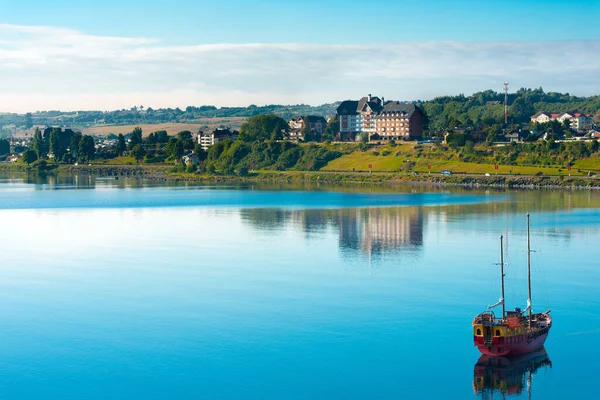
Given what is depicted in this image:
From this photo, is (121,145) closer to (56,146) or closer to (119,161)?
(119,161)

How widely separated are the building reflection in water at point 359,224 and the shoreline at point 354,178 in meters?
33.3

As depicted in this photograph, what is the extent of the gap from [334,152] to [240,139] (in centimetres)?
2698

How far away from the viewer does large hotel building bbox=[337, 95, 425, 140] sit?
159m

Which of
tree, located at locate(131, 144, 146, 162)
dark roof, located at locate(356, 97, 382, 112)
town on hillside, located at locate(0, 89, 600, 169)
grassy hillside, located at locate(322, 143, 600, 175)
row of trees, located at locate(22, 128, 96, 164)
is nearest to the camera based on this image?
grassy hillside, located at locate(322, 143, 600, 175)

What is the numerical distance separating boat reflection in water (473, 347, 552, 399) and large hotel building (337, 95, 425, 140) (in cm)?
12693

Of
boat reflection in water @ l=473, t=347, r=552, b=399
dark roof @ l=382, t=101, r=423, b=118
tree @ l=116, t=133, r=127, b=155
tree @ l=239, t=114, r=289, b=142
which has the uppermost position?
dark roof @ l=382, t=101, r=423, b=118

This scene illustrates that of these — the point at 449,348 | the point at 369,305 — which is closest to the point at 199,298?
the point at 369,305

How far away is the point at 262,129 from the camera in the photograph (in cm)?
16912

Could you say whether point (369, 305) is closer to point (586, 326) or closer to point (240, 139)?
point (586, 326)

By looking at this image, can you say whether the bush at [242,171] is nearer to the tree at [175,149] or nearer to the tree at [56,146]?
the tree at [175,149]

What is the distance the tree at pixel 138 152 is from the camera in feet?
590

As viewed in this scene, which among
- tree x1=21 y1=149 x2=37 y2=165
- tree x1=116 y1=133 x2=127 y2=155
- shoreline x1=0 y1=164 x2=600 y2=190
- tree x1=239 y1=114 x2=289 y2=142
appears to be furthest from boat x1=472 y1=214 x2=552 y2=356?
tree x1=21 y1=149 x2=37 y2=165

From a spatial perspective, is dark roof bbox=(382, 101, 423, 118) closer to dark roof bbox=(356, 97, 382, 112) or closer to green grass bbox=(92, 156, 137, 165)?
dark roof bbox=(356, 97, 382, 112)

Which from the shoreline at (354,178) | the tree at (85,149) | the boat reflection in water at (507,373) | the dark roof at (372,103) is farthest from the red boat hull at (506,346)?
the tree at (85,149)
